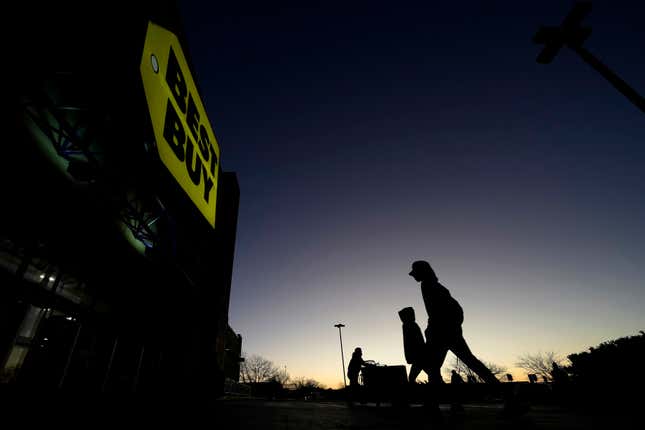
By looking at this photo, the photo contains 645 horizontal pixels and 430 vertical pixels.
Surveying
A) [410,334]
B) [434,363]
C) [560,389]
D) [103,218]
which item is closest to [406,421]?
[434,363]

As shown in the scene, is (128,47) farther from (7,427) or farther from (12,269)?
(12,269)

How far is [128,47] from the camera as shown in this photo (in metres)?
3.52

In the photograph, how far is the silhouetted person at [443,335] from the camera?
10.5ft

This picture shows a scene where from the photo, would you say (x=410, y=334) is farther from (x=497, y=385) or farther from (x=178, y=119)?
(x=178, y=119)

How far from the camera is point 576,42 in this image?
558 centimetres

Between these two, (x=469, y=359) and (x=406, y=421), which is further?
(x=469, y=359)

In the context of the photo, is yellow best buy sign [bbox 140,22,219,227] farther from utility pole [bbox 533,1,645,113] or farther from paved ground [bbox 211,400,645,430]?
utility pole [bbox 533,1,645,113]

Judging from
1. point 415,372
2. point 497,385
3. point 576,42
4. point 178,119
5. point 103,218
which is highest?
point 576,42

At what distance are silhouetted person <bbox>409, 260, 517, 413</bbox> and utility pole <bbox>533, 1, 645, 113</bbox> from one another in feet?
17.4

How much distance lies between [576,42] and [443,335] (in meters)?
6.81

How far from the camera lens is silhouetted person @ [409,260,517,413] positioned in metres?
3.20

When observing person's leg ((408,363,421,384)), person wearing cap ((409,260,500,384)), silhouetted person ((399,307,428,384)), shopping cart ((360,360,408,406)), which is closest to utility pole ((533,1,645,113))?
person wearing cap ((409,260,500,384))

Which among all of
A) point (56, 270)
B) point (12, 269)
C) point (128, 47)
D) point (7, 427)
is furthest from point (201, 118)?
point (56, 270)

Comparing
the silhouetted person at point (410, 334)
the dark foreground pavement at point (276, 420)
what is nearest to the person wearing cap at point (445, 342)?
the dark foreground pavement at point (276, 420)
